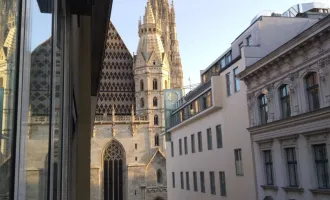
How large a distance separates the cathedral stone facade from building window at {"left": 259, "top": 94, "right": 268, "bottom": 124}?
32.7 m

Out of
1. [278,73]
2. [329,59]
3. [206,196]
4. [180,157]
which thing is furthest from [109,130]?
[329,59]

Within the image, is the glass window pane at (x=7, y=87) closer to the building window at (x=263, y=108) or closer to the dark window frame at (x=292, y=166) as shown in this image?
the dark window frame at (x=292, y=166)

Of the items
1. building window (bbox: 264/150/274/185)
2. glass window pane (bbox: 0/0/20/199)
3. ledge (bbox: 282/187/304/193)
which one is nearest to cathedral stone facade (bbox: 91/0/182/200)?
building window (bbox: 264/150/274/185)

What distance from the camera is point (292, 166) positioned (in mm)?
16938

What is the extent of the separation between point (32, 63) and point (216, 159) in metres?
23.9

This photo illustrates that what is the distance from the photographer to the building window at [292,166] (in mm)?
16734

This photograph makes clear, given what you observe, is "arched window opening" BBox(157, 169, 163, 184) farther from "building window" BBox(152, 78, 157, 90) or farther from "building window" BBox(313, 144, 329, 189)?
"building window" BBox(313, 144, 329, 189)

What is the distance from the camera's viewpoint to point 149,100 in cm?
5881

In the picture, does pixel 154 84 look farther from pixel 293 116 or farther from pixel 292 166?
pixel 293 116

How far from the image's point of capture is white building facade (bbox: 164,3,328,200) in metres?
21.0

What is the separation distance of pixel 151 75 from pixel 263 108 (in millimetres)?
41813

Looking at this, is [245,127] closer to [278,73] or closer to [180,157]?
[278,73]

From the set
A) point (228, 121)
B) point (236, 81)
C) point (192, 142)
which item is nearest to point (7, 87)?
point (236, 81)

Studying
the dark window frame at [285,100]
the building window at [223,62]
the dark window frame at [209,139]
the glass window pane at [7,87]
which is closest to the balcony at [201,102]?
the dark window frame at [209,139]
